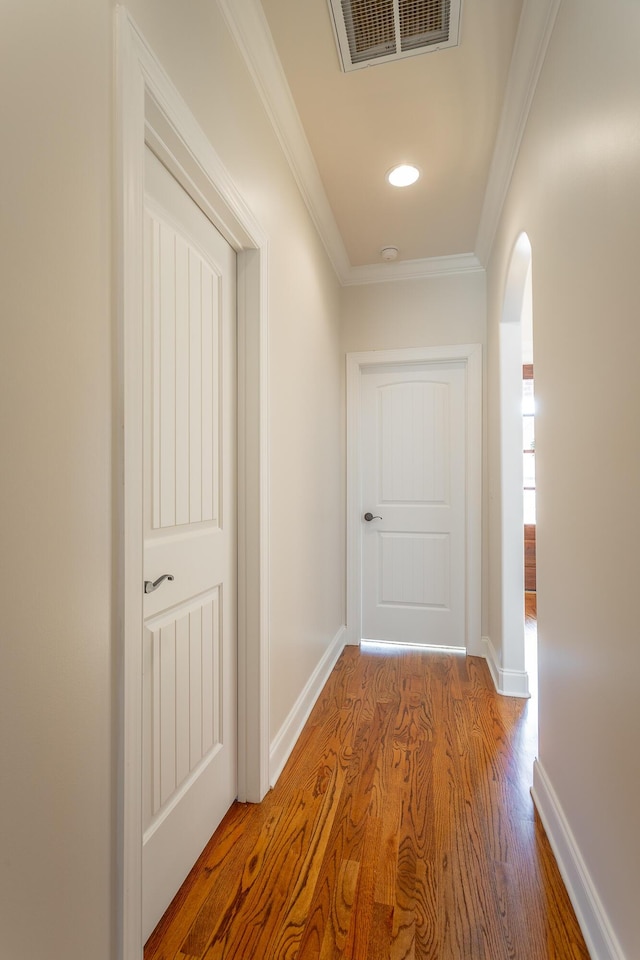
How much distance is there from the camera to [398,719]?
7.28ft

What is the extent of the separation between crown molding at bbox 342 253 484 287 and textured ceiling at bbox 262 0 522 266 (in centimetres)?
31

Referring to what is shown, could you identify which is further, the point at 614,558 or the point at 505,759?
the point at 505,759

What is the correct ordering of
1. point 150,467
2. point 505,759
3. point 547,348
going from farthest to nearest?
point 505,759 → point 547,348 → point 150,467

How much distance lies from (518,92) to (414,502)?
86.6 inches

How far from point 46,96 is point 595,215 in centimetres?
114

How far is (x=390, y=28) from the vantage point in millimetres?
1535

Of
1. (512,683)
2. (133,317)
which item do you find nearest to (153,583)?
(133,317)

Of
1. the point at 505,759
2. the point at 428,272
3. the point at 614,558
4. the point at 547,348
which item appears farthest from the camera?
the point at 428,272

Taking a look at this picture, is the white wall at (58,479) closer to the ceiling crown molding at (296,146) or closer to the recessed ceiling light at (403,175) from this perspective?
the ceiling crown molding at (296,146)

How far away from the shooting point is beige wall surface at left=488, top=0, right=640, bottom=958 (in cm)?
94

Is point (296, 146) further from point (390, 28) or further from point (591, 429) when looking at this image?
point (591, 429)

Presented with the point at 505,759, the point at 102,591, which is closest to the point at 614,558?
the point at 102,591

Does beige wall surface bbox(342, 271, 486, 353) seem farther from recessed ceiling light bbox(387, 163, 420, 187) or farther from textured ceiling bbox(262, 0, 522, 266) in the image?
recessed ceiling light bbox(387, 163, 420, 187)

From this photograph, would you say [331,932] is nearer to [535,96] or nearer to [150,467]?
[150,467]
